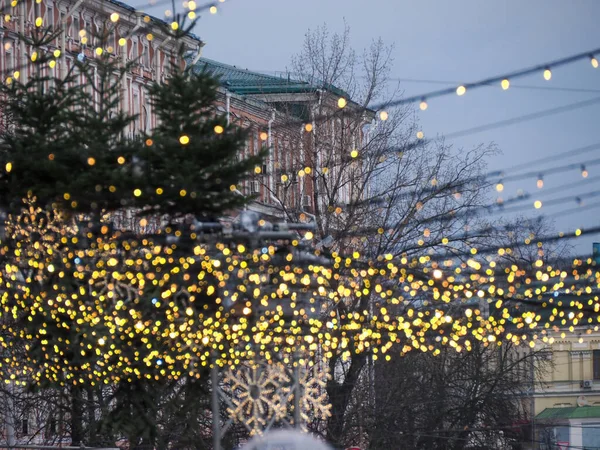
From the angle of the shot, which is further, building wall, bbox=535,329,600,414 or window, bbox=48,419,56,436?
building wall, bbox=535,329,600,414

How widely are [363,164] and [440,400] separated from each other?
6034mm

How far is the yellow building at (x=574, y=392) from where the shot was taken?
4694 centimetres

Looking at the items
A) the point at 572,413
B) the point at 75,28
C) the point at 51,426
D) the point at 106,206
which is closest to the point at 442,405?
the point at 51,426

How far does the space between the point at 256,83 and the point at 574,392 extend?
18.1 metres

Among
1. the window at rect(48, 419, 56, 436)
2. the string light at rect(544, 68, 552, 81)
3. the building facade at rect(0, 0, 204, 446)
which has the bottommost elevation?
the window at rect(48, 419, 56, 436)

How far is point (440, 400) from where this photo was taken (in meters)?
27.8

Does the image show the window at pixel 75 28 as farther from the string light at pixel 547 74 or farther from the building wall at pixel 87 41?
the string light at pixel 547 74

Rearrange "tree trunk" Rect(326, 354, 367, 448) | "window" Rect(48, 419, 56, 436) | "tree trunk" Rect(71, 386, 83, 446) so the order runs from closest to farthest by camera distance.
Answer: "tree trunk" Rect(71, 386, 83, 446) → "window" Rect(48, 419, 56, 436) → "tree trunk" Rect(326, 354, 367, 448)

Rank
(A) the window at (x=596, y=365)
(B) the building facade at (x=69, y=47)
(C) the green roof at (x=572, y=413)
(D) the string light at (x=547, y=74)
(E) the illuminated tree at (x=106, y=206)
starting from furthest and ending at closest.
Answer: (A) the window at (x=596, y=365), (C) the green roof at (x=572, y=413), (B) the building facade at (x=69, y=47), (E) the illuminated tree at (x=106, y=206), (D) the string light at (x=547, y=74)

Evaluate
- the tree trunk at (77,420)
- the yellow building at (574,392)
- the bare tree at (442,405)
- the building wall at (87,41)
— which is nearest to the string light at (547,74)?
the tree trunk at (77,420)

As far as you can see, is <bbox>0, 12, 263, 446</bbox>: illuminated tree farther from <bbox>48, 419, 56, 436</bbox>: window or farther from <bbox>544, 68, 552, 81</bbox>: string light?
<bbox>48, 419, 56, 436</bbox>: window

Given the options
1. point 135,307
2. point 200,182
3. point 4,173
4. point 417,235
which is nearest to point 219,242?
point 200,182

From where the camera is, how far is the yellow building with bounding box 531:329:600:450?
4694cm

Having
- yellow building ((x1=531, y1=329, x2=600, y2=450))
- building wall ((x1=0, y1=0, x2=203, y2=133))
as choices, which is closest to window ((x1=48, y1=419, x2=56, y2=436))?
building wall ((x1=0, y1=0, x2=203, y2=133))
